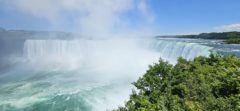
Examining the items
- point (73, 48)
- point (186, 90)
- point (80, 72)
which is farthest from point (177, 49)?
point (186, 90)

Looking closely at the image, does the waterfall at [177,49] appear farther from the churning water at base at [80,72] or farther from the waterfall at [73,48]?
the waterfall at [73,48]

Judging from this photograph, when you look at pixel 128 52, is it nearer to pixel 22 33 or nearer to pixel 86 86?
pixel 86 86

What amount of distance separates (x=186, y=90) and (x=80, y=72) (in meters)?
29.9

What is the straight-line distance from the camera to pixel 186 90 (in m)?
12.1

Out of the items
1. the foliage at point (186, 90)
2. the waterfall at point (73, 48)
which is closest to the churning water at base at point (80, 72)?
the waterfall at point (73, 48)

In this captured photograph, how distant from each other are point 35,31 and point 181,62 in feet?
232

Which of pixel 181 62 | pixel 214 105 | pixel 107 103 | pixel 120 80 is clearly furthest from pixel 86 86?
pixel 214 105

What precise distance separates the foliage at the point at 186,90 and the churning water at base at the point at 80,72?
29.2 feet

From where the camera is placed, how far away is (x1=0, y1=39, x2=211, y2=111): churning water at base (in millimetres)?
24234

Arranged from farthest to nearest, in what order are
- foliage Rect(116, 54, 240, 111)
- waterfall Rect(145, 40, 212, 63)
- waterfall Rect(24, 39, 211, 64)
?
waterfall Rect(24, 39, 211, 64), waterfall Rect(145, 40, 212, 63), foliage Rect(116, 54, 240, 111)

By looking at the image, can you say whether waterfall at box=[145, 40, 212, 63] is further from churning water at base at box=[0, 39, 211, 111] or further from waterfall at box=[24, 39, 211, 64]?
waterfall at box=[24, 39, 211, 64]

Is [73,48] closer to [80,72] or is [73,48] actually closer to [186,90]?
[80,72]

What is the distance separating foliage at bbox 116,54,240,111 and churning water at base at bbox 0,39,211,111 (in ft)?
29.2

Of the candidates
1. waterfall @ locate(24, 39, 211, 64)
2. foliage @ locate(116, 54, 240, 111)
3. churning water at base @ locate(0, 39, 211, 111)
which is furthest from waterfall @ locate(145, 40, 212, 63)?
foliage @ locate(116, 54, 240, 111)
